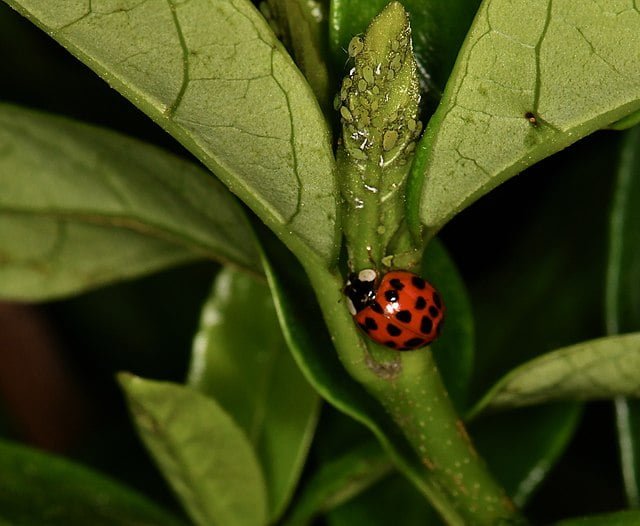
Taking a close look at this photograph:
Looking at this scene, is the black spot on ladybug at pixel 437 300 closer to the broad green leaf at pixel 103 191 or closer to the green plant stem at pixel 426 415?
the green plant stem at pixel 426 415

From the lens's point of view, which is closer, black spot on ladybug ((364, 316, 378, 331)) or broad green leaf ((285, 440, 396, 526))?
black spot on ladybug ((364, 316, 378, 331))

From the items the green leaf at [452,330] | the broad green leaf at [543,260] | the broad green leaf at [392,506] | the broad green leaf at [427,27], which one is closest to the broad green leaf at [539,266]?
the broad green leaf at [543,260]

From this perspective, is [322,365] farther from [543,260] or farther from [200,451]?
[543,260]

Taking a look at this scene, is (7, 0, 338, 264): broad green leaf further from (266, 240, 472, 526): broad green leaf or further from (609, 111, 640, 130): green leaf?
(609, 111, 640, 130): green leaf

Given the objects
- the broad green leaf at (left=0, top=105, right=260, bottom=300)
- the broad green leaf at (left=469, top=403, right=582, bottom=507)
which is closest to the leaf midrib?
the broad green leaf at (left=0, top=105, right=260, bottom=300)

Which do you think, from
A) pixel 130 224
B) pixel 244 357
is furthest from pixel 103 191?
pixel 244 357

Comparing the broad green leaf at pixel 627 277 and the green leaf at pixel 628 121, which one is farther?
the broad green leaf at pixel 627 277
